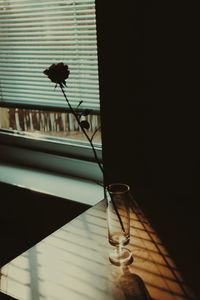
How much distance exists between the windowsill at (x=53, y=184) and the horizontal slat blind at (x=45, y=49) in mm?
382

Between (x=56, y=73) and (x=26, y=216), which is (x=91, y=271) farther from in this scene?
(x=26, y=216)

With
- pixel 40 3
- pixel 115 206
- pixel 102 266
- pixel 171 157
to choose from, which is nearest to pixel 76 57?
pixel 40 3

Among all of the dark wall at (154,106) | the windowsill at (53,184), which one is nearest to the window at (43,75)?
the windowsill at (53,184)

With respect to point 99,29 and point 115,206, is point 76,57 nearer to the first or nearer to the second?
point 99,29

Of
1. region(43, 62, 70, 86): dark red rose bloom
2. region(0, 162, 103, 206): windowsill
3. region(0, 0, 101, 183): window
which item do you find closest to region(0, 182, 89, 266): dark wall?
region(0, 162, 103, 206): windowsill

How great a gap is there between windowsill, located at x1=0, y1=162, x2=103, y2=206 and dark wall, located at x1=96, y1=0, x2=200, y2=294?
0.75ft

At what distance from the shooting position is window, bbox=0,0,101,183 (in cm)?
182

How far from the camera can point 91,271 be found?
1.01 metres

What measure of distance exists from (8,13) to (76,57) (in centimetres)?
52

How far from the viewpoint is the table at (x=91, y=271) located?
92 cm

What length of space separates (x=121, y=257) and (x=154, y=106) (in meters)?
0.62

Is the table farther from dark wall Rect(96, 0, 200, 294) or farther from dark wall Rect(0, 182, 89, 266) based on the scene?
dark wall Rect(0, 182, 89, 266)

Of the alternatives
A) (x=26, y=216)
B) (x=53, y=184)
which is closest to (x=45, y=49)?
(x=53, y=184)

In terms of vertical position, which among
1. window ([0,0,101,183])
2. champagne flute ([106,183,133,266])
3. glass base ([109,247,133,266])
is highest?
window ([0,0,101,183])
